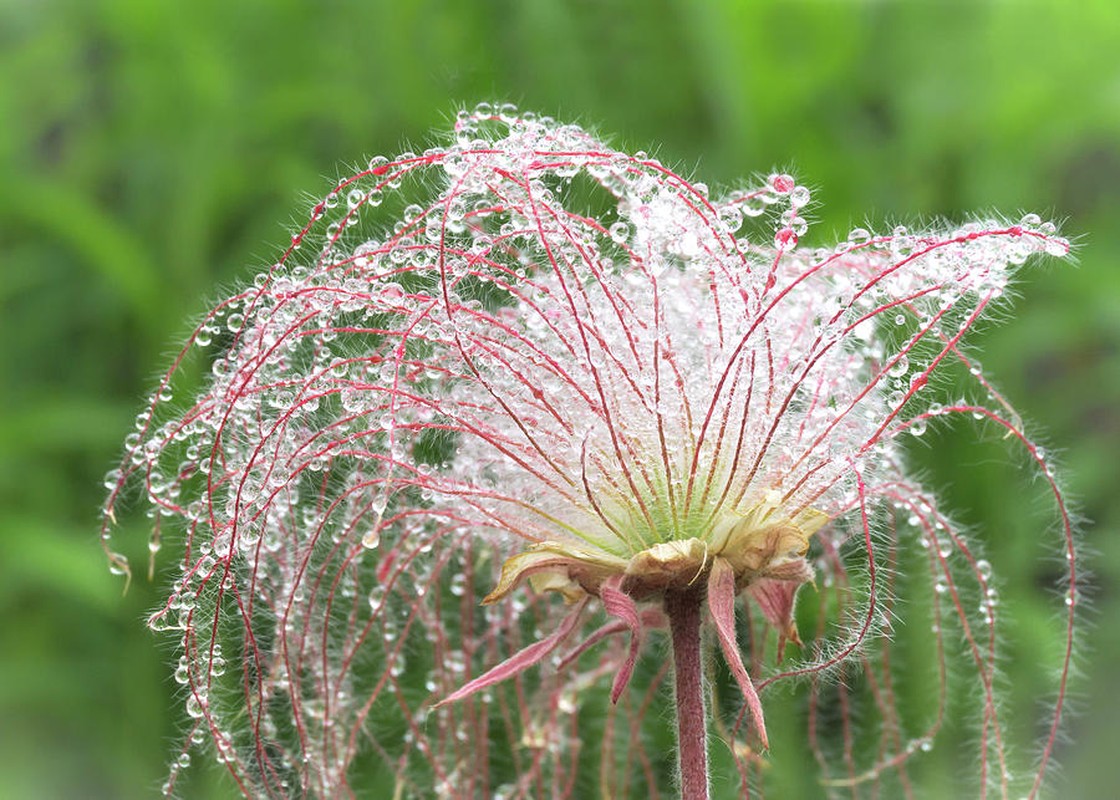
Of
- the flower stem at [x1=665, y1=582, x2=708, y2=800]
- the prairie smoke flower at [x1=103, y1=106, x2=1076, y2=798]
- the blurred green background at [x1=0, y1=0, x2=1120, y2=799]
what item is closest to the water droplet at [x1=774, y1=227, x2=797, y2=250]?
the prairie smoke flower at [x1=103, y1=106, x2=1076, y2=798]

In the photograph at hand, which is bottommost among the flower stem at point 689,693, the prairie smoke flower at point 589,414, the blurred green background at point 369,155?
the flower stem at point 689,693

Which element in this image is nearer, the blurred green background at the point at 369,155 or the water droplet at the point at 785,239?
the water droplet at the point at 785,239

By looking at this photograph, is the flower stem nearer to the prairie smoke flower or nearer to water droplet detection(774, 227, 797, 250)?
the prairie smoke flower

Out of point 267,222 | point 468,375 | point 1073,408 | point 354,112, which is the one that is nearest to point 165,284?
point 267,222

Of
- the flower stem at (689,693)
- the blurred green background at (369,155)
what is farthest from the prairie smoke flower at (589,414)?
the blurred green background at (369,155)

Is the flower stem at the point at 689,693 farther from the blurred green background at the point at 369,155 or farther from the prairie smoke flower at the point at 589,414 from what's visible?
the blurred green background at the point at 369,155

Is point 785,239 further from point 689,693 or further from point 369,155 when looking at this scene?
point 369,155
